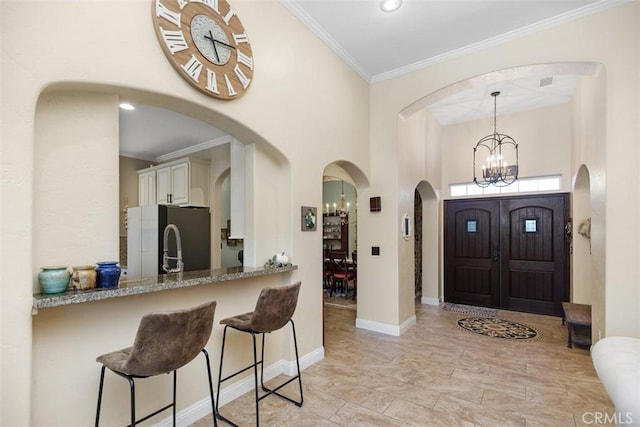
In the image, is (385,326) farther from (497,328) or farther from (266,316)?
(266,316)

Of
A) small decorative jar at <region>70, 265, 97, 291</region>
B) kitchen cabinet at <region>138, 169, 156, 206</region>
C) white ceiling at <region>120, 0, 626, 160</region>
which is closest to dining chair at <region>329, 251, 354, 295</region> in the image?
white ceiling at <region>120, 0, 626, 160</region>

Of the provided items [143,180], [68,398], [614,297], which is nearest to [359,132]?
[614,297]

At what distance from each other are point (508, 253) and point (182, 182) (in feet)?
19.7

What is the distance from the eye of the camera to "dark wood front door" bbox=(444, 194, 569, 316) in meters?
5.17

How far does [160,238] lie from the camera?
4102mm

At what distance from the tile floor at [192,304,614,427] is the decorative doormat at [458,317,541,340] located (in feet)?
0.68

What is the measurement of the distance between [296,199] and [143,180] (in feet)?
13.6

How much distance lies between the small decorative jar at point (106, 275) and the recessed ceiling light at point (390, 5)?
3.20 m

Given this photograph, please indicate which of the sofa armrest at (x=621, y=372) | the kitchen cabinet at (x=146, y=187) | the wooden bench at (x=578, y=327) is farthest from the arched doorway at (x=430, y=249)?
the kitchen cabinet at (x=146, y=187)

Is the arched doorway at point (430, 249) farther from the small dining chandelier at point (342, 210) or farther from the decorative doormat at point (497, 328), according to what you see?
the small dining chandelier at point (342, 210)

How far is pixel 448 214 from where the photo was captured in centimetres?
619

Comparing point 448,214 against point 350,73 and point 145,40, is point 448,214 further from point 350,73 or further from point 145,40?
point 145,40

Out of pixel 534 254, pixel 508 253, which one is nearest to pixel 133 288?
pixel 508 253

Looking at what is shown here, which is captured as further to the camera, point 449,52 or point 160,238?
point 160,238
